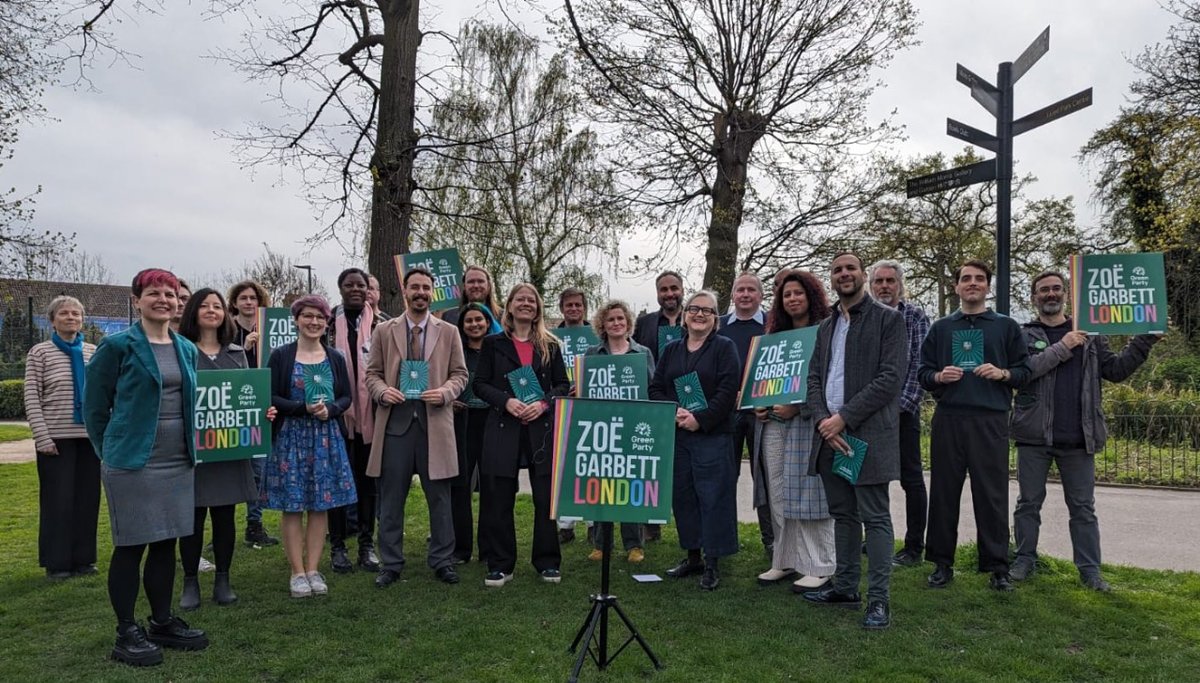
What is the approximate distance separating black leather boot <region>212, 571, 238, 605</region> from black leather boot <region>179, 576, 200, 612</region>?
5.2 inches

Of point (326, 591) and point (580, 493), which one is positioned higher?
point (580, 493)

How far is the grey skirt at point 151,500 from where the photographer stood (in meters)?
4.29

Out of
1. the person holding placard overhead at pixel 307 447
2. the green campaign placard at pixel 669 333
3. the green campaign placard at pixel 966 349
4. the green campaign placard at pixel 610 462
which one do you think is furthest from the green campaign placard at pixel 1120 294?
the person holding placard overhead at pixel 307 447

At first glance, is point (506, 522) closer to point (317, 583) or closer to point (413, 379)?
point (413, 379)

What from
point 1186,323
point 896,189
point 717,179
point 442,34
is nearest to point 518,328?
point 442,34

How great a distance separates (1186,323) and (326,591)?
25.0 metres

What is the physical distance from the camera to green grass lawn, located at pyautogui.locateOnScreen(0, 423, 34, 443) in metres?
17.9

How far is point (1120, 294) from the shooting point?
5715mm

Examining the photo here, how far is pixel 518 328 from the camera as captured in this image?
6.21 metres

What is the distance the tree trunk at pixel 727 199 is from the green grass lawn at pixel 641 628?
39.2 ft

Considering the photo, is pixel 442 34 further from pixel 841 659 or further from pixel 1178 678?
pixel 1178 678

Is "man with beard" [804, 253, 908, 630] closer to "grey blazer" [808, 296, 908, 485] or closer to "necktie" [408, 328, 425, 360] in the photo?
"grey blazer" [808, 296, 908, 485]

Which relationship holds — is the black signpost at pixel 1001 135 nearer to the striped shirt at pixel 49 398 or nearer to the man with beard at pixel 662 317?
the man with beard at pixel 662 317

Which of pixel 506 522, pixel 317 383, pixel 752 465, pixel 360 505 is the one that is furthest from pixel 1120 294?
pixel 360 505
